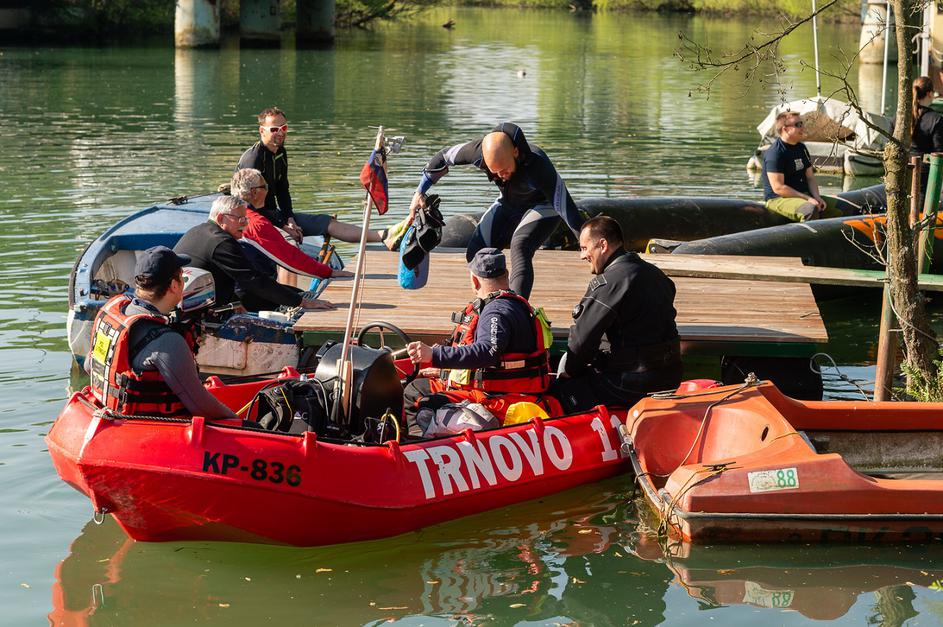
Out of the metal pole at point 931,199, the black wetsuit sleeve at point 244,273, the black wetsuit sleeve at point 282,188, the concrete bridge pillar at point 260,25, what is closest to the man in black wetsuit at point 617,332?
the black wetsuit sleeve at point 244,273

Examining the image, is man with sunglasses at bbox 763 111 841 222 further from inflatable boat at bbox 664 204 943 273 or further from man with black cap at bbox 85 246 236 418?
man with black cap at bbox 85 246 236 418

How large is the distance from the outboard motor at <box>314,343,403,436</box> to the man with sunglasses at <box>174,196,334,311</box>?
74.9 inches

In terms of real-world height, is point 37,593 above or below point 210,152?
below

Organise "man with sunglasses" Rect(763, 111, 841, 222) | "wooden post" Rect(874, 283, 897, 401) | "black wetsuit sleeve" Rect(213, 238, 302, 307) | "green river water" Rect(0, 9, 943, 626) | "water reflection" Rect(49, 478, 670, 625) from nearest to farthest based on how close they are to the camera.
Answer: "water reflection" Rect(49, 478, 670, 625)
"green river water" Rect(0, 9, 943, 626)
"wooden post" Rect(874, 283, 897, 401)
"black wetsuit sleeve" Rect(213, 238, 302, 307)
"man with sunglasses" Rect(763, 111, 841, 222)

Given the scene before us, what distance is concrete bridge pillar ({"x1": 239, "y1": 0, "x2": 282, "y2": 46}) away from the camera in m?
42.4

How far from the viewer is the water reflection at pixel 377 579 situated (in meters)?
5.80

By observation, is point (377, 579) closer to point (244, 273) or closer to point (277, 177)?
point (244, 273)

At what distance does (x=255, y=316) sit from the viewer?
8758mm

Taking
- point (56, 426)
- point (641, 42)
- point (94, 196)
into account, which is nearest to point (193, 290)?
point (56, 426)

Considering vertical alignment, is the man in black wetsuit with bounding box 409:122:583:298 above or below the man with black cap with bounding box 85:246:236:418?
above

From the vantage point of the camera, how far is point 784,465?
629 cm

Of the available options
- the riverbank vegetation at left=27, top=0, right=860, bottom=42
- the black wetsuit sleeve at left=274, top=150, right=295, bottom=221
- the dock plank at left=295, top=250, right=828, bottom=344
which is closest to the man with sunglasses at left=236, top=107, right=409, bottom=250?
the black wetsuit sleeve at left=274, top=150, right=295, bottom=221

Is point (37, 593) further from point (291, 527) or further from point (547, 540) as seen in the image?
point (547, 540)

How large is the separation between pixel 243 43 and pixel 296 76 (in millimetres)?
10955
